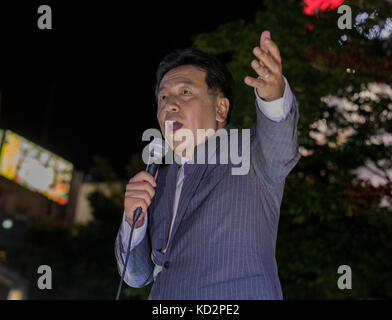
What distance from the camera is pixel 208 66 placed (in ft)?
8.09

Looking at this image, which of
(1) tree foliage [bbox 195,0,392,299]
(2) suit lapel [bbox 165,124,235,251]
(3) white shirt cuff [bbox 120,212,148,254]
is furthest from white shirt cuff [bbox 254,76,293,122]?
(1) tree foliage [bbox 195,0,392,299]

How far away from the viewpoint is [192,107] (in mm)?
2262

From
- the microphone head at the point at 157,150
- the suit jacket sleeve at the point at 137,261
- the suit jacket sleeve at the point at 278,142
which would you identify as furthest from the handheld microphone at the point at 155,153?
the suit jacket sleeve at the point at 278,142

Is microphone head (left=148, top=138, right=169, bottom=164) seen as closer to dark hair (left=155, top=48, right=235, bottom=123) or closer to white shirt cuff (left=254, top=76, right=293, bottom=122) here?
dark hair (left=155, top=48, right=235, bottom=123)

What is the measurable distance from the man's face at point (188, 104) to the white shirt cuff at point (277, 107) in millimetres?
495

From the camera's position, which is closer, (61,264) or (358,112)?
(358,112)

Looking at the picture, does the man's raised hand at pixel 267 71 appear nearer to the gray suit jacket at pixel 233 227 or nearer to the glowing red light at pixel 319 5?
the gray suit jacket at pixel 233 227

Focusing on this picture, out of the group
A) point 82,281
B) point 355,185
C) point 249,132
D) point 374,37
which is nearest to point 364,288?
point 355,185

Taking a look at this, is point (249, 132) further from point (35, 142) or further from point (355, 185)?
point (35, 142)

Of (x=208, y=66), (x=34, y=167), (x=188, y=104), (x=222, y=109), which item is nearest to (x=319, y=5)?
(x=208, y=66)

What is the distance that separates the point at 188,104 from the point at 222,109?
24 cm

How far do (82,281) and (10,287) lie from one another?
294 cm

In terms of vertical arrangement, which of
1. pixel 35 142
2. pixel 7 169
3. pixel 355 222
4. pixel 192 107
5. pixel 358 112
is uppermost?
pixel 35 142

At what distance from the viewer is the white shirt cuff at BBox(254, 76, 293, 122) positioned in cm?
179
